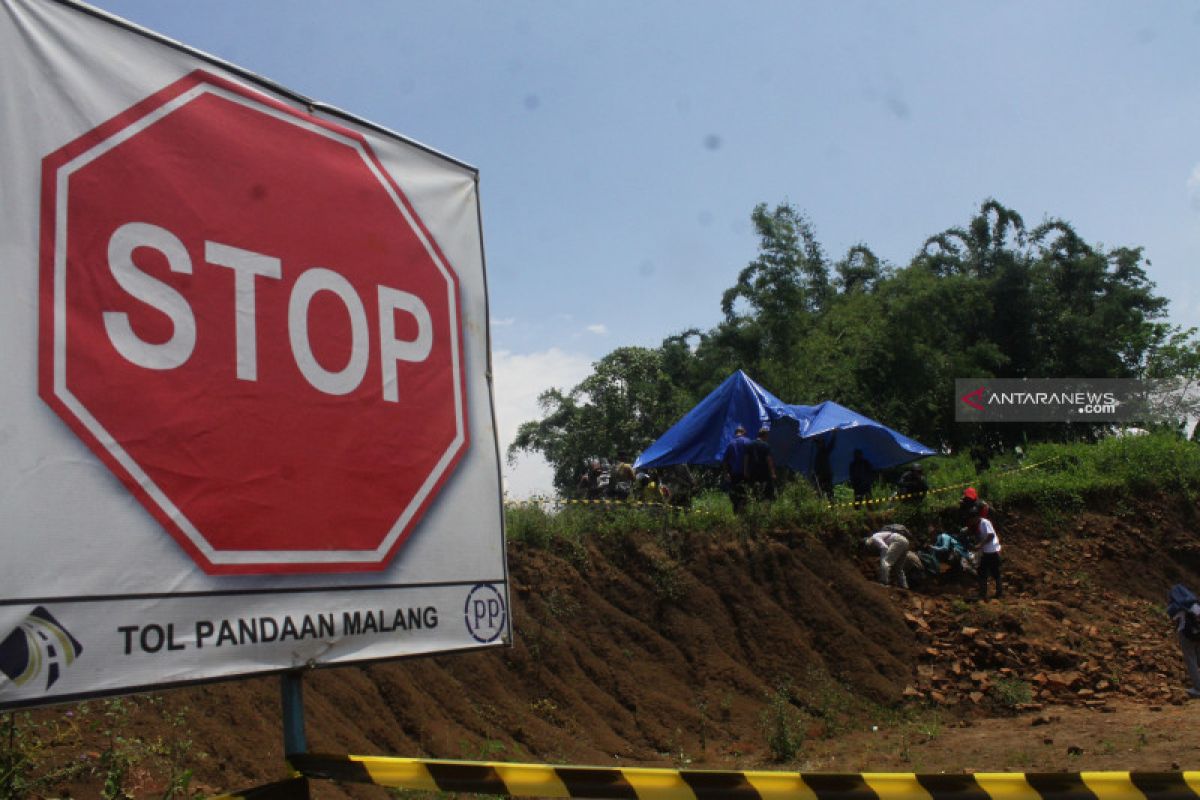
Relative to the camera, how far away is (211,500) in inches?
109

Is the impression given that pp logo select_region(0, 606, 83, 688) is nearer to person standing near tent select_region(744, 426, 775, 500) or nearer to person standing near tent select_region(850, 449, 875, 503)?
person standing near tent select_region(744, 426, 775, 500)

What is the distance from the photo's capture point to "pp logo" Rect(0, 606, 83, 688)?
7.41 ft

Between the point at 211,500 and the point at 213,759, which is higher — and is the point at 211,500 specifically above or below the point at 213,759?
A: above

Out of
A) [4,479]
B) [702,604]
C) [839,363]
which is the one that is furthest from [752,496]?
[839,363]

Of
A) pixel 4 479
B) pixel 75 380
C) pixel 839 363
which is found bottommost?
pixel 4 479

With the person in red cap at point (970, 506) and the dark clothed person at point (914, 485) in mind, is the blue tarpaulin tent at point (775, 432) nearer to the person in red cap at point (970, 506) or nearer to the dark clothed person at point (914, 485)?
the dark clothed person at point (914, 485)

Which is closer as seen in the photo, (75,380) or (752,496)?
(75,380)

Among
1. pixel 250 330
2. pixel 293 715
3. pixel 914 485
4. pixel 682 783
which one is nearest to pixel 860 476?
pixel 914 485

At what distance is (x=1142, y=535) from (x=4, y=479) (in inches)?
787

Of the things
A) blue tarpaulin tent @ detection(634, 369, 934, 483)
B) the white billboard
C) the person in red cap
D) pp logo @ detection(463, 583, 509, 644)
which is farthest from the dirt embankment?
the white billboard

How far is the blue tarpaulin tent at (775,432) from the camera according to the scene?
17.1 meters

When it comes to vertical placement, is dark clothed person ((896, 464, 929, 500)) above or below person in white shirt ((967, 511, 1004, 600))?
above

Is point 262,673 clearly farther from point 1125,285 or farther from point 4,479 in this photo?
point 1125,285

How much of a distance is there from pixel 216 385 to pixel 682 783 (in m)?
1.74
